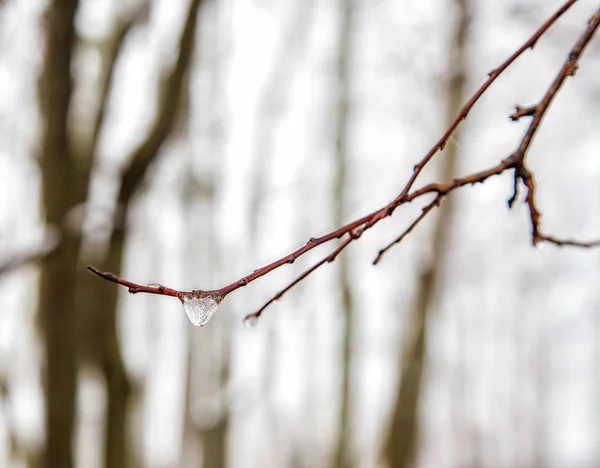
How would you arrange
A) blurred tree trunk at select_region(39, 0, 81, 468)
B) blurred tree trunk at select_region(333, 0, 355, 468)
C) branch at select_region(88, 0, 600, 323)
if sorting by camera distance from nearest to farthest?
branch at select_region(88, 0, 600, 323), blurred tree trunk at select_region(39, 0, 81, 468), blurred tree trunk at select_region(333, 0, 355, 468)

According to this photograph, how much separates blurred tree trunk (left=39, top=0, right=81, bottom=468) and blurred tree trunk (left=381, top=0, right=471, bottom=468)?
2.39 meters

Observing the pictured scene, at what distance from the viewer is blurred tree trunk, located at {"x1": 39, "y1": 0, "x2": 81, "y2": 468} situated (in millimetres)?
3021

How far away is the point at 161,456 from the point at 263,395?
11.3m

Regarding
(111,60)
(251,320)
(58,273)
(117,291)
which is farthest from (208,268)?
(251,320)

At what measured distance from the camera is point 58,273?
319 cm

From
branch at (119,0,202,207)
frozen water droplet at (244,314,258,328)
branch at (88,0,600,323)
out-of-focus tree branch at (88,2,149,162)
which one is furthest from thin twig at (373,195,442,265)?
out-of-focus tree branch at (88,2,149,162)

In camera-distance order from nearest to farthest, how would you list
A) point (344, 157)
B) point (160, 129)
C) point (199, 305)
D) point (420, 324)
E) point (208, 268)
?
point (199, 305) → point (160, 129) → point (420, 324) → point (344, 157) → point (208, 268)

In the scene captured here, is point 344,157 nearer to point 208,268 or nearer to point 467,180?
point 208,268

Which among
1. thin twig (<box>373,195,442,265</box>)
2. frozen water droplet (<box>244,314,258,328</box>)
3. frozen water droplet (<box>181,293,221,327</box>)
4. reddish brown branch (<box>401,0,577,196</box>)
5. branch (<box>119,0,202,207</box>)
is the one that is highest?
branch (<box>119,0,202,207</box>)

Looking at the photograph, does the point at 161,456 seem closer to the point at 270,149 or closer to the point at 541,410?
the point at 270,149

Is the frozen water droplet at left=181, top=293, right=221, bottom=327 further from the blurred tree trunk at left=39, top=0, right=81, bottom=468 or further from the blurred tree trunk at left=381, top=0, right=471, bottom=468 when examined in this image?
the blurred tree trunk at left=381, top=0, right=471, bottom=468

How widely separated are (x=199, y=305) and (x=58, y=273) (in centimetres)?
258

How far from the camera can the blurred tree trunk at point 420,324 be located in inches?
177

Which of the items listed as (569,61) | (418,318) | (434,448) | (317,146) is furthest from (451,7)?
(434,448)
